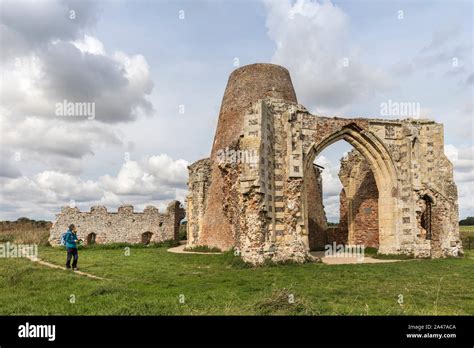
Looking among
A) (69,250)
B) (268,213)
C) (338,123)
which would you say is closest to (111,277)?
(69,250)

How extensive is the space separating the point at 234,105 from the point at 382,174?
29.7 ft

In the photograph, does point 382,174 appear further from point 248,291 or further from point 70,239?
point 70,239

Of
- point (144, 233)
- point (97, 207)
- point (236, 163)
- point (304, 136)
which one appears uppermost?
point (304, 136)

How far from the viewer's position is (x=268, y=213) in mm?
12828

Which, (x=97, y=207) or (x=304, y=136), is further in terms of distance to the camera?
(x=97, y=207)

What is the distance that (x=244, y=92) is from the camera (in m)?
21.5

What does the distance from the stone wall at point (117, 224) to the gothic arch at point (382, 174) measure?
54.2ft

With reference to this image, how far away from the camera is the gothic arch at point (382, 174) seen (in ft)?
51.5

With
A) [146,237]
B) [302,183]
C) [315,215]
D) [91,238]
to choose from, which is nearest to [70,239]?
[302,183]

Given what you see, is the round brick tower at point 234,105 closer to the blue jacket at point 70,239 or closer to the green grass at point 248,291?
the green grass at point 248,291
